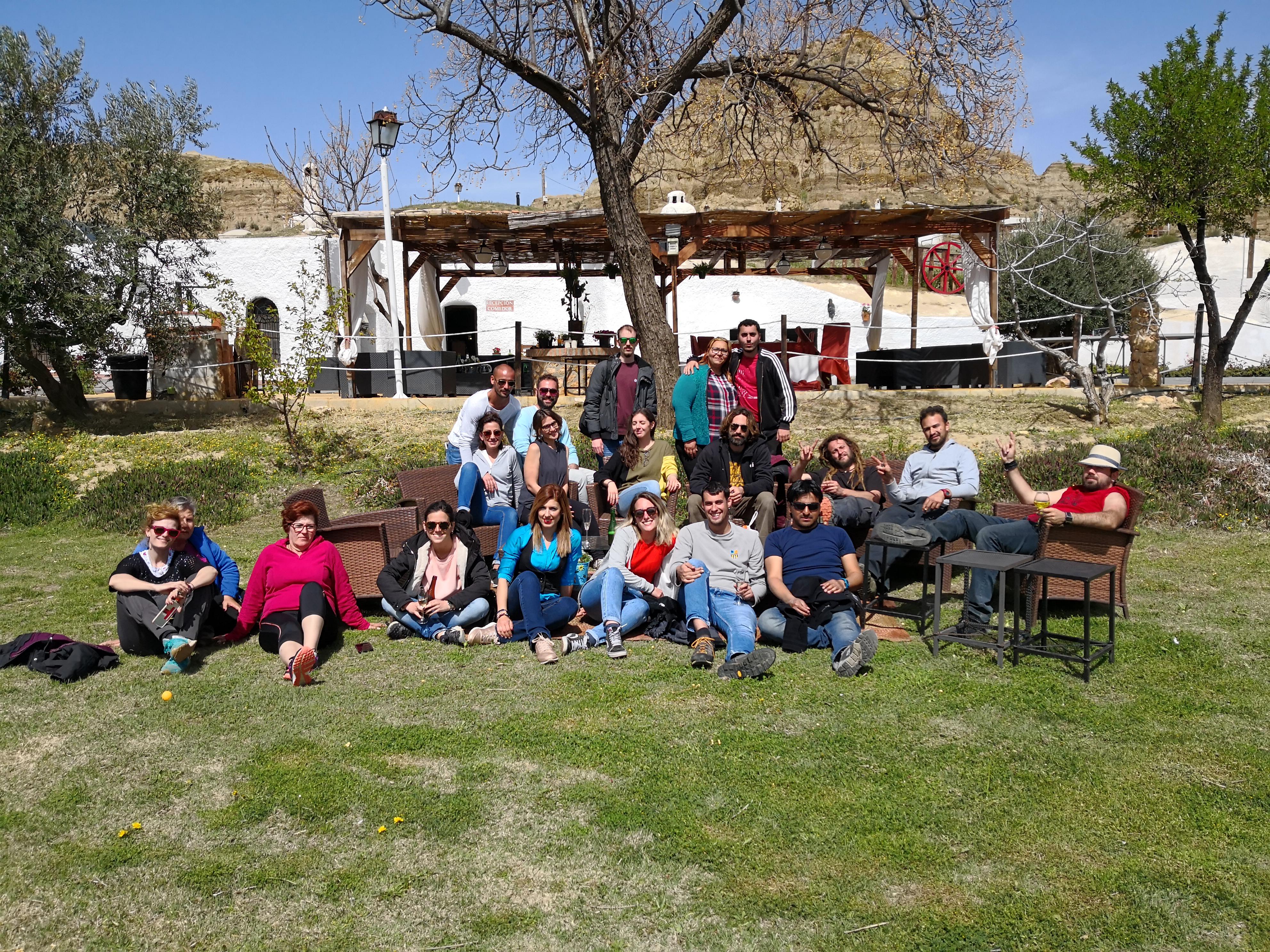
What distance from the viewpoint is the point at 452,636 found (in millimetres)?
5414

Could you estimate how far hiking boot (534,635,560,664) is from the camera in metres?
5.05

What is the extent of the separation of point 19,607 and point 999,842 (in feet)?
20.0

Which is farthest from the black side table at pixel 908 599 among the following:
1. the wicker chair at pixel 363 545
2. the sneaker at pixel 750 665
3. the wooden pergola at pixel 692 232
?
the wooden pergola at pixel 692 232

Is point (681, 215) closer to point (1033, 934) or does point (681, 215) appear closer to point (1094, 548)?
point (1094, 548)

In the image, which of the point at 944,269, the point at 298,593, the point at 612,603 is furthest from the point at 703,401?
the point at 944,269

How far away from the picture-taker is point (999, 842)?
3.16 meters

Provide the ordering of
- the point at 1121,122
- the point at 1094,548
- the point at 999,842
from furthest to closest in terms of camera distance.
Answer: the point at 1121,122
the point at 1094,548
the point at 999,842

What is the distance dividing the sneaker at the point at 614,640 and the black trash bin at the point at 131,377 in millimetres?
12518

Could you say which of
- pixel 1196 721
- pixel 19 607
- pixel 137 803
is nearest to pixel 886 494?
pixel 1196 721

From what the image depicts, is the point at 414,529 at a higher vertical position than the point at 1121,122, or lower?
lower

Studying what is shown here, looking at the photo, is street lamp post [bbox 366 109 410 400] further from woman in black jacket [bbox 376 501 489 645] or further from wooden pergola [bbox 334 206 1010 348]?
woman in black jacket [bbox 376 501 489 645]

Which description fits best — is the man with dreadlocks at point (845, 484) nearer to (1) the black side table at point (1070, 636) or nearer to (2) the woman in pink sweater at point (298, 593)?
(1) the black side table at point (1070, 636)

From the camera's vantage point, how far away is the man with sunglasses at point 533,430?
668 centimetres

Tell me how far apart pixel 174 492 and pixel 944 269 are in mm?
14127
